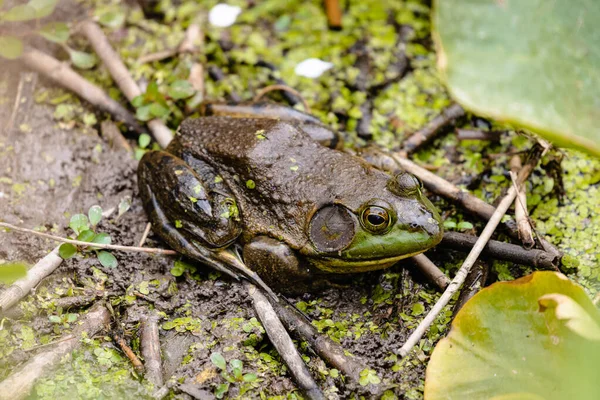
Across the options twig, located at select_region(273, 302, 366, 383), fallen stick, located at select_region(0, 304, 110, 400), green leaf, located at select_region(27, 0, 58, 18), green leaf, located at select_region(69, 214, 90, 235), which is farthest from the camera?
green leaf, located at select_region(27, 0, 58, 18)

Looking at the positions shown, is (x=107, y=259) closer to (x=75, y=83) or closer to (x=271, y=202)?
(x=271, y=202)

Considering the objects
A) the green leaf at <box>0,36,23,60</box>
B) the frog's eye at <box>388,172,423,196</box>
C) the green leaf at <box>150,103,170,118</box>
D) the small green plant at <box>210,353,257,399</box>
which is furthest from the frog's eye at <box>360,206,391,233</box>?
the green leaf at <box>0,36,23,60</box>

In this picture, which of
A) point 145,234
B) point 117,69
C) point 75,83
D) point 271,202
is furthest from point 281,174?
point 75,83

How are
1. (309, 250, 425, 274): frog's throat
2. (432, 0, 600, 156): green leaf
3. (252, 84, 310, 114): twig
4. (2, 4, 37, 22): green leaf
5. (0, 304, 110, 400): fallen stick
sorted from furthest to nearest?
1. (252, 84, 310, 114): twig
2. (2, 4, 37, 22): green leaf
3. (309, 250, 425, 274): frog's throat
4. (0, 304, 110, 400): fallen stick
5. (432, 0, 600, 156): green leaf

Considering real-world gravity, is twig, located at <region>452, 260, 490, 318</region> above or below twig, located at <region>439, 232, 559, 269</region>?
below

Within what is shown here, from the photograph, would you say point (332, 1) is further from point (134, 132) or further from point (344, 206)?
point (344, 206)

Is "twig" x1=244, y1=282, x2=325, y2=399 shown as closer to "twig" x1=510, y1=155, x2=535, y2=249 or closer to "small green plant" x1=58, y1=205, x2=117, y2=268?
"small green plant" x1=58, y1=205, x2=117, y2=268

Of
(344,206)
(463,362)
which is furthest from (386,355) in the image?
(344,206)
